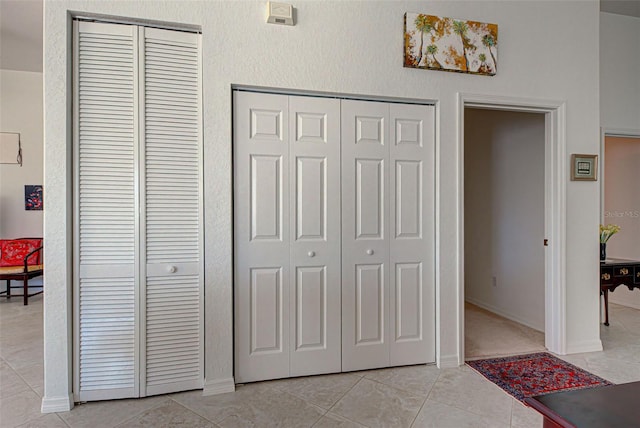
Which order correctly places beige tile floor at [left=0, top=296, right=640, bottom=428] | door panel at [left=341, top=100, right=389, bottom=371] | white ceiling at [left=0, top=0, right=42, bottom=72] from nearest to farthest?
beige tile floor at [left=0, top=296, right=640, bottom=428] → door panel at [left=341, top=100, right=389, bottom=371] → white ceiling at [left=0, top=0, right=42, bottom=72]

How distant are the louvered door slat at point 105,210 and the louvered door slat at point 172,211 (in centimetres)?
11

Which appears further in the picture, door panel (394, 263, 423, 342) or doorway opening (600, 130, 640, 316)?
doorway opening (600, 130, 640, 316)

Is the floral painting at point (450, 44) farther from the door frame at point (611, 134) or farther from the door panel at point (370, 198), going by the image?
→ the door frame at point (611, 134)

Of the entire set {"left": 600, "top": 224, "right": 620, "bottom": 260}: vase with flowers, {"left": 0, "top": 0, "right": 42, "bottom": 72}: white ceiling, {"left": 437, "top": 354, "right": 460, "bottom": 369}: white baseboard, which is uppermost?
{"left": 0, "top": 0, "right": 42, "bottom": 72}: white ceiling

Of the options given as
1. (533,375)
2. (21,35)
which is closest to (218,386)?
(533,375)

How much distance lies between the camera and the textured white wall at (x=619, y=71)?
3.99m

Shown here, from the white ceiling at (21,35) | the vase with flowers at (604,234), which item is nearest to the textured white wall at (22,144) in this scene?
the white ceiling at (21,35)

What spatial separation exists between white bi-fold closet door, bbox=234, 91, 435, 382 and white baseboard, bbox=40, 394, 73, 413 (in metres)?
1.02

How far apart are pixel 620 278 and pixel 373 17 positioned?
3419 mm

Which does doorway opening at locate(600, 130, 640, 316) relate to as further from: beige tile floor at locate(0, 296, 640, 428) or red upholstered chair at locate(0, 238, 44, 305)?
red upholstered chair at locate(0, 238, 44, 305)

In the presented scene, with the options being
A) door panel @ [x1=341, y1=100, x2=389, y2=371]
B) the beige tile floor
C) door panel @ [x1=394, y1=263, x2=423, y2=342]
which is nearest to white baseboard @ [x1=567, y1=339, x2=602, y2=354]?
the beige tile floor

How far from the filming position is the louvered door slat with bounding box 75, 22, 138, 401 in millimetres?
2320

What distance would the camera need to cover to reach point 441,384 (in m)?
2.57

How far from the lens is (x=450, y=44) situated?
2836 millimetres
